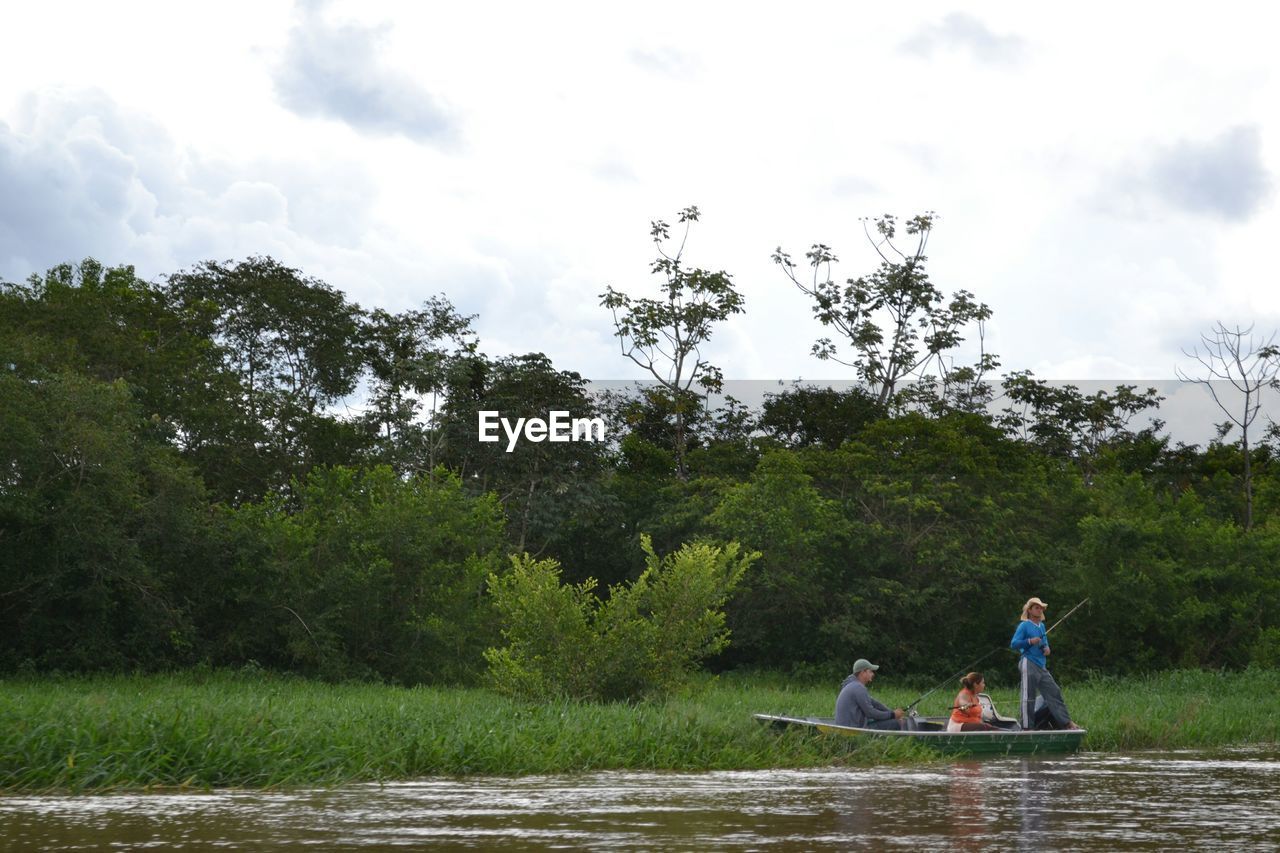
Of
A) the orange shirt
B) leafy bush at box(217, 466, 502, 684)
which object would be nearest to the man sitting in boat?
the orange shirt

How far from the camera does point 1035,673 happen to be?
17953 millimetres

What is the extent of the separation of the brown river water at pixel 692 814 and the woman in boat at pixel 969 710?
2.85 m

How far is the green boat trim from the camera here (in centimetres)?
1609

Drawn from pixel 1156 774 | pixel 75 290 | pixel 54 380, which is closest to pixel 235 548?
pixel 54 380

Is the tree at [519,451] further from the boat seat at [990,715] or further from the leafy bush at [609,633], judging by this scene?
the boat seat at [990,715]

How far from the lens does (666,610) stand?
21.1m

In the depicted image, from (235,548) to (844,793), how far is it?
21.7 m

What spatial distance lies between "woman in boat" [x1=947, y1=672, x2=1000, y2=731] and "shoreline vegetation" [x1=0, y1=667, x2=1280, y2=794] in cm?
125

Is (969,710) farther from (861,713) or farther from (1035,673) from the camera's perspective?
(861,713)

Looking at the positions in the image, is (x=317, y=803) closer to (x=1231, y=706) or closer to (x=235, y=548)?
(x=1231, y=706)

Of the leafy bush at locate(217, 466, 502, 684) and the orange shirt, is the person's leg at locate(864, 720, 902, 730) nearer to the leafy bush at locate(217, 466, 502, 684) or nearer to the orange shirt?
the orange shirt

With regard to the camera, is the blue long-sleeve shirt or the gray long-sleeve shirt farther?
the blue long-sleeve shirt

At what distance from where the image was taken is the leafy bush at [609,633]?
67.1 ft

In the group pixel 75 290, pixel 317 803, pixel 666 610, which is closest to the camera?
pixel 317 803
